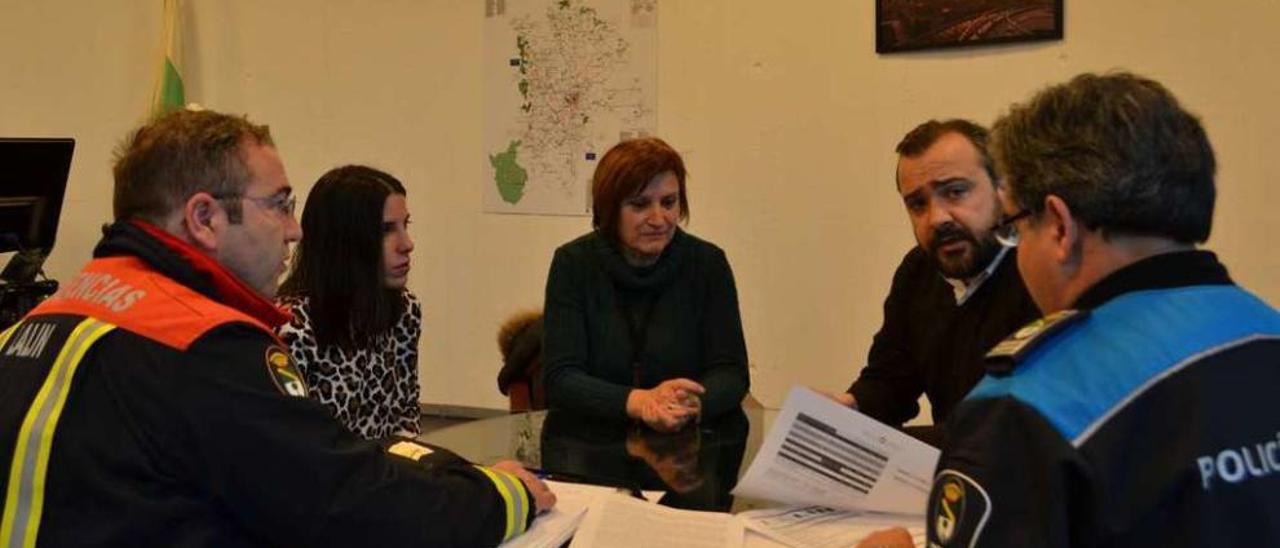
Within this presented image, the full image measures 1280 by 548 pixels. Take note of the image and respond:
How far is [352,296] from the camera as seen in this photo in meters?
2.52

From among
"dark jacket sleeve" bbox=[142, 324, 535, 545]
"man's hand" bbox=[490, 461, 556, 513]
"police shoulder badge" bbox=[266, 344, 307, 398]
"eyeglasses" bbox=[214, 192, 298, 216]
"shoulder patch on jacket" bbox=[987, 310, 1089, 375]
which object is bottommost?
"man's hand" bbox=[490, 461, 556, 513]

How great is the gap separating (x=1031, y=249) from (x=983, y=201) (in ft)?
3.60

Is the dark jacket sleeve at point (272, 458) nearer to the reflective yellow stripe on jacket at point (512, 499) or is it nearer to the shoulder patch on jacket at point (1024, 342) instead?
the reflective yellow stripe on jacket at point (512, 499)

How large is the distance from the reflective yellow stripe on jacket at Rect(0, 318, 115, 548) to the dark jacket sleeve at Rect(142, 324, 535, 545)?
4.5 inches

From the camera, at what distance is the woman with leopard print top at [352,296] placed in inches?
97.9

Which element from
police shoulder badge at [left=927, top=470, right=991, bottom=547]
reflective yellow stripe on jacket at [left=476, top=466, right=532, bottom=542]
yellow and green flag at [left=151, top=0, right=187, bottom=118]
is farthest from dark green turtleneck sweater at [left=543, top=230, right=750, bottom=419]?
yellow and green flag at [left=151, top=0, right=187, bottom=118]

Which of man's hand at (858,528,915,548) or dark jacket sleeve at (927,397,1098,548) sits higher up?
dark jacket sleeve at (927,397,1098,548)

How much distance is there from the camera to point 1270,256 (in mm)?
3273

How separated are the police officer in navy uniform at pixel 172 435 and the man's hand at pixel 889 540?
0.49 meters

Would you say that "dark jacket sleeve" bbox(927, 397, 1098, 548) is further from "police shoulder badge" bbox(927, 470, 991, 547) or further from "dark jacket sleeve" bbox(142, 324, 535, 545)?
"dark jacket sleeve" bbox(142, 324, 535, 545)

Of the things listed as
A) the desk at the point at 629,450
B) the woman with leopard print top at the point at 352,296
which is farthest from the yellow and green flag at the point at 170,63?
the desk at the point at 629,450

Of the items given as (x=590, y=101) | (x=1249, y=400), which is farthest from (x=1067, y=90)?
(x=590, y=101)

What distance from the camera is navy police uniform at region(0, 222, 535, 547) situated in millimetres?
1274

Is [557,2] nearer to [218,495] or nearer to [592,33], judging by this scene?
[592,33]
